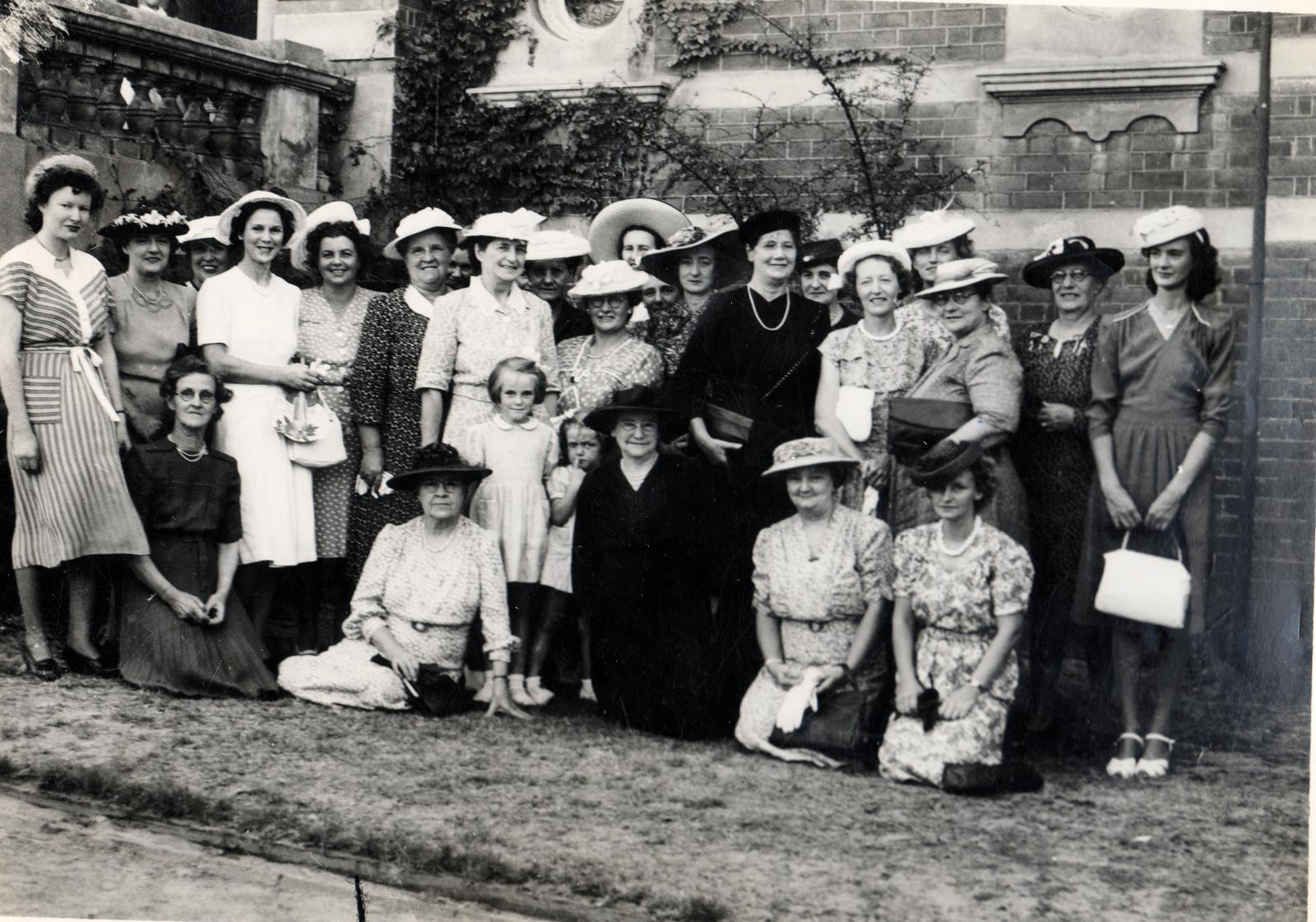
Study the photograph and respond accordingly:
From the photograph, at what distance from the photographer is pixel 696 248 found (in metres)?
5.52

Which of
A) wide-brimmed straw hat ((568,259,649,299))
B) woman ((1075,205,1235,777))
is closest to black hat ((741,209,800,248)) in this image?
wide-brimmed straw hat ((568,259,649,299))

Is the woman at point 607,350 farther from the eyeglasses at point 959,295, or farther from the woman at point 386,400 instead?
the eyeglasses at point 959,295

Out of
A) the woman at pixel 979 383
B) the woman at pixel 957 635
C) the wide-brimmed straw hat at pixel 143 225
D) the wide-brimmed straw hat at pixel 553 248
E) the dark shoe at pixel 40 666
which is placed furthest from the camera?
the wide-brimmed straw hat at pixel 553 248

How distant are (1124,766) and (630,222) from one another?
8.56 feet

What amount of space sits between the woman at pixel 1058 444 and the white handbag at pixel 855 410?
48 cm

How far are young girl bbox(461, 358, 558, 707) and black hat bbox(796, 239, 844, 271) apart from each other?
1105mm

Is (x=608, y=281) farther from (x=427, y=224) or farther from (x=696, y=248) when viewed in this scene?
(x=427, y=224)

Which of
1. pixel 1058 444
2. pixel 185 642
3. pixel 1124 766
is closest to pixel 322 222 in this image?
pixel 185 642

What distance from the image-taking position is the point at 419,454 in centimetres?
521

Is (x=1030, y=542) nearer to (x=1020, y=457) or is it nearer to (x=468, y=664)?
(x=1020, y=457)

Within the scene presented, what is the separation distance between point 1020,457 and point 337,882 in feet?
8.05

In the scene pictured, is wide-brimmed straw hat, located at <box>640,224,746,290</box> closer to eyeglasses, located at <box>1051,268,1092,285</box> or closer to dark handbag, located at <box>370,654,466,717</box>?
eyeglasses, located at <box>1051,268,1092,285</box>

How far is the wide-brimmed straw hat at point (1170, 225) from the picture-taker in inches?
185

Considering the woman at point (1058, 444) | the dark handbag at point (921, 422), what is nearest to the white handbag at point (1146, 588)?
the woman at point (1058, 444)
